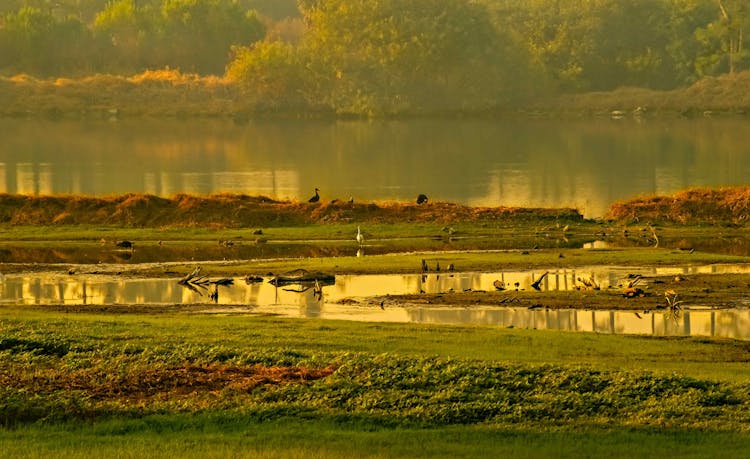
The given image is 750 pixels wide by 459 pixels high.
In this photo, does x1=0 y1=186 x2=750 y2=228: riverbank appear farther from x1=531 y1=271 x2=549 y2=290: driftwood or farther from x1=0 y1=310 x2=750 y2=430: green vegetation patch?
x1=0 y1=310 x2=750 y2=430: green vegetation patch

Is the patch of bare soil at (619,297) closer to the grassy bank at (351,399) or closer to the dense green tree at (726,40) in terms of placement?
the grassy bank at (351,399)

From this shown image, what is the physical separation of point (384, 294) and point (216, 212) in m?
14.9

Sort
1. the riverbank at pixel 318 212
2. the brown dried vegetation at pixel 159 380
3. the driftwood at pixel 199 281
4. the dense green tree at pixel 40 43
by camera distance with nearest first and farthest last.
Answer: the brown dried vegetation at pixel 159 380, the driftwood at pixel 199 281, the riverbank at pixel 318 212, the dense green tree at pixel 40 43

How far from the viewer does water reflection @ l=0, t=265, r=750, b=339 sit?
982 inches

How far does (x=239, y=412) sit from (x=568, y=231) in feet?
82.0

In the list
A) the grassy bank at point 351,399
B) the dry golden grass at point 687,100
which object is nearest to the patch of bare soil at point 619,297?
the grassy bank at point 351,399

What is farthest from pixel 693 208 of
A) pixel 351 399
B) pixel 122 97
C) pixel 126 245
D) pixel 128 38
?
pixel 128 38

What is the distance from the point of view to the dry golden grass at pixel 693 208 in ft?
136

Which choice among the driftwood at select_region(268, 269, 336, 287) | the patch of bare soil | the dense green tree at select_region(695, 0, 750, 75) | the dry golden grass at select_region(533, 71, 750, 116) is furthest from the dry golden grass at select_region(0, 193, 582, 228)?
the dense green tree at select_region(695, 0, 750, 75)

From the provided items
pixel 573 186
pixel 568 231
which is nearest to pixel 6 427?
pixel 568 231

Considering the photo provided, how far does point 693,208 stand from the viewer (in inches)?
1660

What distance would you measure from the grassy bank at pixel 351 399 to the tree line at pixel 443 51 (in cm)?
11252

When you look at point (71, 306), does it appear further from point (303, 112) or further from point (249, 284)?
point (303, 112)

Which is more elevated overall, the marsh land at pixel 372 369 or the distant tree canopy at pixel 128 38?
the distant tree canopy at pixel 128 38
